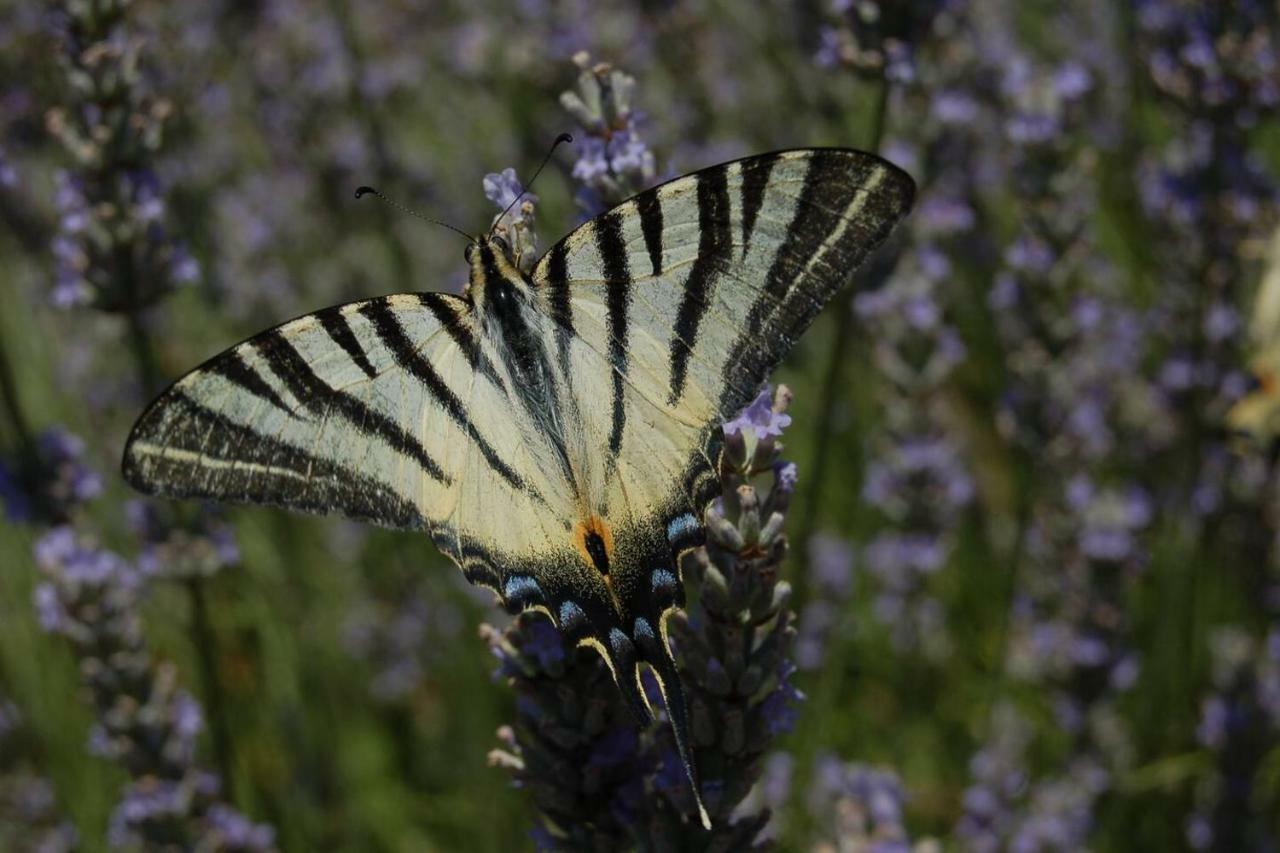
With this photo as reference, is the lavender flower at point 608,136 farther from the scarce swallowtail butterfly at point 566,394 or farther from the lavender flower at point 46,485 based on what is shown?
the lavender flower at point 46,485

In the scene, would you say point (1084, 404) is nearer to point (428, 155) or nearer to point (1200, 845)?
point (1200, 845)

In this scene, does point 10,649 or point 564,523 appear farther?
point 10,649

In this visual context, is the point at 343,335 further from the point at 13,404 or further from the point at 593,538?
the point at 13,404

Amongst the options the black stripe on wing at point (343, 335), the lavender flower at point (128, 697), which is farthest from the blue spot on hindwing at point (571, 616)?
the lavender flower at point (128, 697)

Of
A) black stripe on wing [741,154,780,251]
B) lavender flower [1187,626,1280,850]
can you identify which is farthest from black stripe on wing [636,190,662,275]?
lavender flower [1187,626,1280,850]

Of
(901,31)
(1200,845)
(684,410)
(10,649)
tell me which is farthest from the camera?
(10,649)

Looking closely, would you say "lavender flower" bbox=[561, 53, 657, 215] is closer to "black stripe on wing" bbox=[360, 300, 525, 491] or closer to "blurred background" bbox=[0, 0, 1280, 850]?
"blurred background" bbox=[0, 0, 1280, 850]

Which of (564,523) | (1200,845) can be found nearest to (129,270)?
(564,523)
